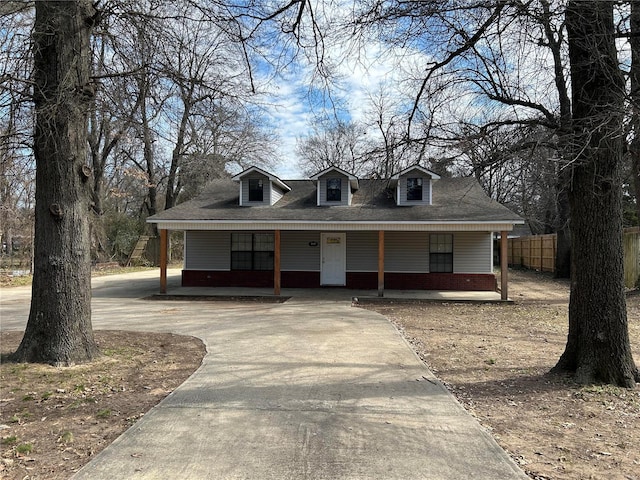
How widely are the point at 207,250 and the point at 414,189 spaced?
8.24 metres

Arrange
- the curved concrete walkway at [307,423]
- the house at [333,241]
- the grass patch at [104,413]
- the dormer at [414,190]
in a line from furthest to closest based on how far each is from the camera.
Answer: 1. the dormer at [414,190]
2. the house at [333,241]
3. the grass patch at [104,413]
4. the curved concrete walkway at [307,423]

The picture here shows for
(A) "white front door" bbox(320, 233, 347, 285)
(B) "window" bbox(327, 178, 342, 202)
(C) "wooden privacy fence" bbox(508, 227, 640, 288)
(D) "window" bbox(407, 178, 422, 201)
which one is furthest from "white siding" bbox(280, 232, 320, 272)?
(C) "wooden privacy fence" bbox(508, 227, 640, 288)

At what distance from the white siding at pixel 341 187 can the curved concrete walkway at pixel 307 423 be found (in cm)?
940

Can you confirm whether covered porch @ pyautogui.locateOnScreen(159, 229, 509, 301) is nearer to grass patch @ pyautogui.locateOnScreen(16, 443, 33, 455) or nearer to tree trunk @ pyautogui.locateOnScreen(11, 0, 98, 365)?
tree trunk @ pyautogui.locateOnScreen(11, 0, 98, 365)

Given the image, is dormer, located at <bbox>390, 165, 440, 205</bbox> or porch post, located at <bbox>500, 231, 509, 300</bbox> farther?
dormer, located at <bbox>390, 165, 440, 205</bbox>

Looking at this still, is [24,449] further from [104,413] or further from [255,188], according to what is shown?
[255,188]

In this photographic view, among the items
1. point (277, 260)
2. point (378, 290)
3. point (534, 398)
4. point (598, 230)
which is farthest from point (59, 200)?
point (378, 290)

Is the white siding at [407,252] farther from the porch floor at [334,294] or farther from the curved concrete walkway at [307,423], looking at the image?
the curved concrete walkway at [307,423]

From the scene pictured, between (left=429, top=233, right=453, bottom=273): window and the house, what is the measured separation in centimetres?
4

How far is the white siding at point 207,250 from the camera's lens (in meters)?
17.6

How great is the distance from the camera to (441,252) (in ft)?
55.2

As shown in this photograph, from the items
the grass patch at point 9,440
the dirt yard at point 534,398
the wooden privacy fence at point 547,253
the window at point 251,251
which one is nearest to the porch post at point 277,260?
the window at point 251,251

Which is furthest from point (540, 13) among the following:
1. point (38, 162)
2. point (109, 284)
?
point (109, 284)

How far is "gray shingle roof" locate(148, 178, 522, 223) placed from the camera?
48.3 feet
